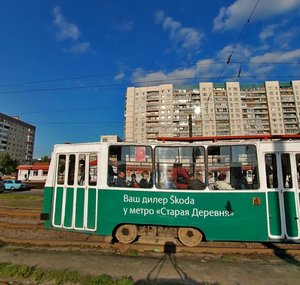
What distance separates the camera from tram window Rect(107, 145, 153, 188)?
6.62 m

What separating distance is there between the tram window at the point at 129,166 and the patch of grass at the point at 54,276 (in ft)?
8.07

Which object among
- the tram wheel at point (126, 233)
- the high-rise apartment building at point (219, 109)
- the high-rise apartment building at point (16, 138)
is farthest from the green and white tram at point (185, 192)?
the high-rise apartment building at point (16, 138)

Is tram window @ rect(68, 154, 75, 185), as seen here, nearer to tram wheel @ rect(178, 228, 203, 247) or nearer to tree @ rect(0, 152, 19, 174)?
tram wheel @ rect(178, 228, 203, 247)

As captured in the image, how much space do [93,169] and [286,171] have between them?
4840 millimetres

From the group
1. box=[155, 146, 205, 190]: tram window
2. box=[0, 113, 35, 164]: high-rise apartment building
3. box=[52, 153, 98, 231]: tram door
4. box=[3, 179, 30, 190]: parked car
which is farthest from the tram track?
box=[0, 113, 35, 164]: high-rise apartment building

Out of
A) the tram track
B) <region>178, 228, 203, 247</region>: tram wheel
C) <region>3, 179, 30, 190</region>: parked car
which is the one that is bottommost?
the tram track

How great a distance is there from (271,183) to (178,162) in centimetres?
228

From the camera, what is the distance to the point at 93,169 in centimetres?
689

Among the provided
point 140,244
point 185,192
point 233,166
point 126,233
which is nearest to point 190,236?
point 185,192

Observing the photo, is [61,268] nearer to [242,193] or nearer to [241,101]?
[242,193]

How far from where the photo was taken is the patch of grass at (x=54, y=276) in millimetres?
4371

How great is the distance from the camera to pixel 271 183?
6.20 m

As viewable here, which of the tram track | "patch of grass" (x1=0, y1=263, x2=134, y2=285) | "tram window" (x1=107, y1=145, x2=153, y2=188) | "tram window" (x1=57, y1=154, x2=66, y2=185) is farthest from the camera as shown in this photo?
"tram window" (x1=57, y1=154, x2=66, y2=185)

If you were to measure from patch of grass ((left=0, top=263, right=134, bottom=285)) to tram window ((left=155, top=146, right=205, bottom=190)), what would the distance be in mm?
2552
